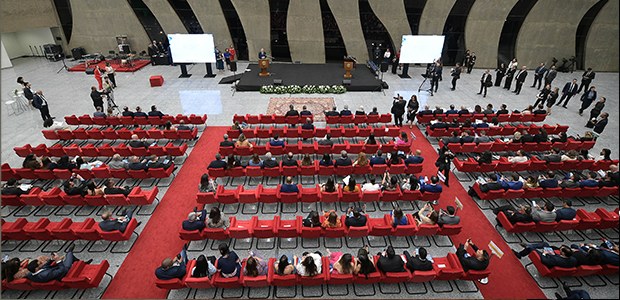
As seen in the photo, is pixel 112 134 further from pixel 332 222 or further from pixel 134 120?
pixel 332 222

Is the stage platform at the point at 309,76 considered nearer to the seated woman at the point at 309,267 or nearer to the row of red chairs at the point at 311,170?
the row of red chairs at the point at 311,170

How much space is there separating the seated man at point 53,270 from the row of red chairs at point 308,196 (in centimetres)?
308

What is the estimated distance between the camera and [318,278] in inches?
254

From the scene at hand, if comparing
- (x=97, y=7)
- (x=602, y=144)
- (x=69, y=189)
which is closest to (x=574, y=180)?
(x=602, y=144)

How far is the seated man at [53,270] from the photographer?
633cm

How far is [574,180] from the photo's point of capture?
369 inches

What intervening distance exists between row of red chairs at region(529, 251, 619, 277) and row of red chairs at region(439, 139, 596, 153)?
476 centimetres

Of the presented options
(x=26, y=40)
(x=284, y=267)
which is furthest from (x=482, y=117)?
(x=26, y=40)

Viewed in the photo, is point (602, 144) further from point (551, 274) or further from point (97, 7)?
point (97, 7)

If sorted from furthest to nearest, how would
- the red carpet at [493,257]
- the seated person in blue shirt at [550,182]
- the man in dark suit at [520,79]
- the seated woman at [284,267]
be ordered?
the man in dark suit at [520,79] < the seated person in blue shirt at [550,182] < the red carpet at [493,257] < the seated woman at [284,267]

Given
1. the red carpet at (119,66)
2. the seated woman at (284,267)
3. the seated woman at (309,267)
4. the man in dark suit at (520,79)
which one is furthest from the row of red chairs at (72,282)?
the man in dark suit at (520,79)

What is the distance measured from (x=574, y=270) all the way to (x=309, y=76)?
52.7 ft

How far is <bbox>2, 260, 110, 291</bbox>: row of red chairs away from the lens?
6328 millimetres

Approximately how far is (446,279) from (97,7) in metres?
26.7
